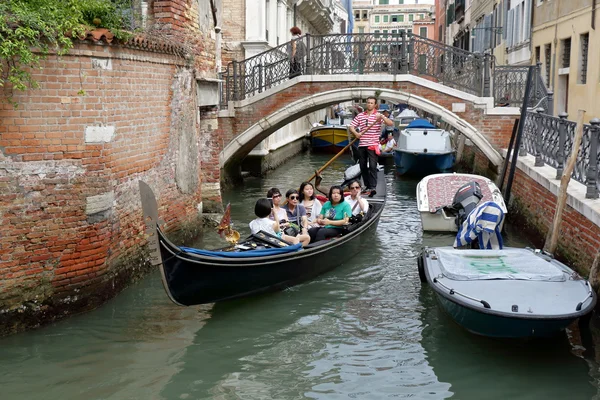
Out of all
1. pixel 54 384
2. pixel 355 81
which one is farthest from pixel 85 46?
Result: pixel 355 81

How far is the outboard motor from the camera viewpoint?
25.2 feet

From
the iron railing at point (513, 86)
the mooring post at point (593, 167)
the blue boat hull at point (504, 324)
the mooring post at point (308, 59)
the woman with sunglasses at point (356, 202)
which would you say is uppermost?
the mooring post at point (308, 59)

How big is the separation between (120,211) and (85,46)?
1288 millimetres

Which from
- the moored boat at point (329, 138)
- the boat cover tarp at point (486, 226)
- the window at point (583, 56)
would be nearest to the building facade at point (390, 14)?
the moored boat at point (329, 138)

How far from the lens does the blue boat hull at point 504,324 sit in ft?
14.4

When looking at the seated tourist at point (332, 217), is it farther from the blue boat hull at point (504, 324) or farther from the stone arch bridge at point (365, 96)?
the stone arch bridge at point (365, 96)

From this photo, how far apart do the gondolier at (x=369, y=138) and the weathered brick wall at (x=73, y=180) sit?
3225mm

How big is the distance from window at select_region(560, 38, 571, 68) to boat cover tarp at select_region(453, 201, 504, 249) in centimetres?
778

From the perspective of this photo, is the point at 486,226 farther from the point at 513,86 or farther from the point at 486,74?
the point at 513,86

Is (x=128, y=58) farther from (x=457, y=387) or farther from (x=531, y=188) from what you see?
(x=531, y=188)

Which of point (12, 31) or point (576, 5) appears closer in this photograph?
point (12, 31)

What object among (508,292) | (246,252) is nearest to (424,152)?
(246,252)

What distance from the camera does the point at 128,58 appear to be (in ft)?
19.9

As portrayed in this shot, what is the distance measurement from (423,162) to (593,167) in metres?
8.25
